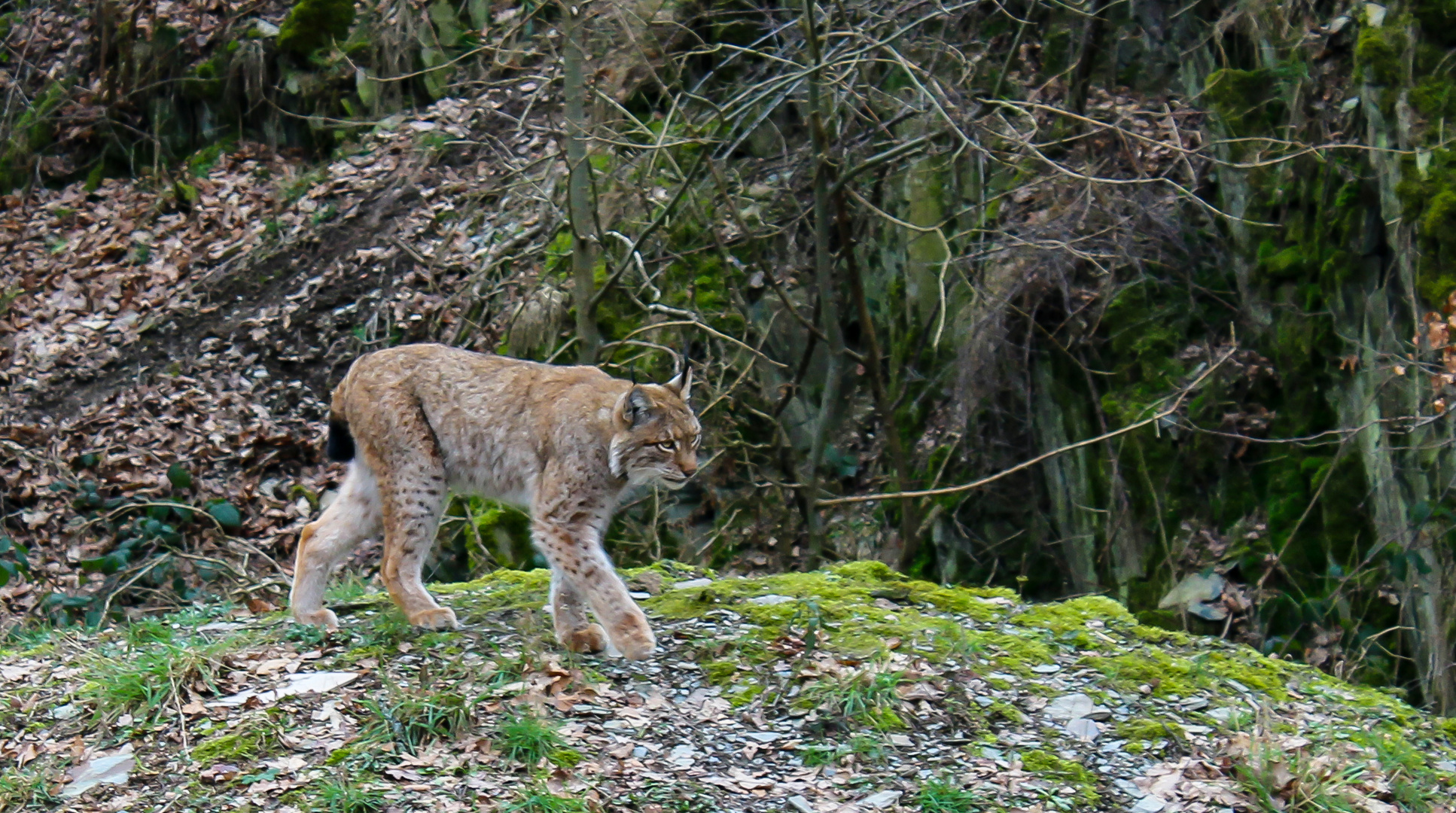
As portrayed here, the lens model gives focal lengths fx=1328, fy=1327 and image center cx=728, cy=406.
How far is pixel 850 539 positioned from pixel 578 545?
185 inches

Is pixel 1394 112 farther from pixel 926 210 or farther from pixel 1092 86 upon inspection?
pixel 926 210

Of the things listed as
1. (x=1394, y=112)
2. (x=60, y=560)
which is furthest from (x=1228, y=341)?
(x=60, y=560)

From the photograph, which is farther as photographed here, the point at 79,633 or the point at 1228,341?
the point at 1228,341

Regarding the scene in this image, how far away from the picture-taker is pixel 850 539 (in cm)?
992

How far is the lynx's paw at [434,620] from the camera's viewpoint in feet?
18.5

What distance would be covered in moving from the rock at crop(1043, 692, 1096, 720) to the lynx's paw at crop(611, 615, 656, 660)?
1594 millimetres

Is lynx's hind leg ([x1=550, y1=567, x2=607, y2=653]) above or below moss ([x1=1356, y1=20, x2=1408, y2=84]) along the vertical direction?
below

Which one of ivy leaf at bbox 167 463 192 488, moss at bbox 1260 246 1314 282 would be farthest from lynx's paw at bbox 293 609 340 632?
moss at bbox 1260 246 1314 282

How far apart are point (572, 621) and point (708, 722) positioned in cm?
95

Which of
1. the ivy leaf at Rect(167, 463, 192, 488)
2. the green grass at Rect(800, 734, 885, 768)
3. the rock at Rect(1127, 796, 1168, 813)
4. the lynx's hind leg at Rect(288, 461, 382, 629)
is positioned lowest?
the rock at Rect(1127, 796, 1168, 813)

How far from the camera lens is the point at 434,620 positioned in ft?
18.5

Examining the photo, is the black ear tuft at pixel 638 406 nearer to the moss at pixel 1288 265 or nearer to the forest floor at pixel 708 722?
the forest floor at pixel 708 722

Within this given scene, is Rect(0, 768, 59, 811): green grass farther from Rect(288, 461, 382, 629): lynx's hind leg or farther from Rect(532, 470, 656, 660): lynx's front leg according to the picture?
Rect(532, 470, 656, 660): lynx's front leg

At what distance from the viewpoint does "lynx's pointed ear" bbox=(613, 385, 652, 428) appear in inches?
218
